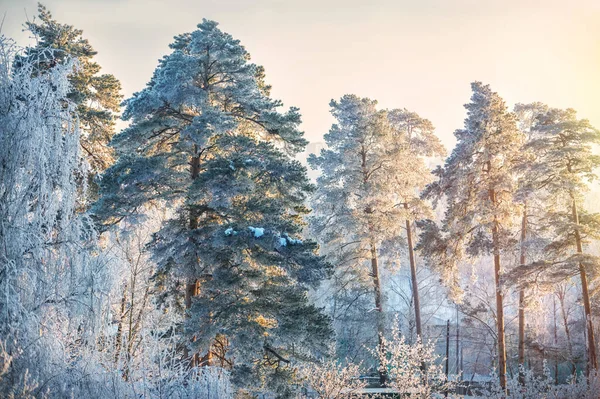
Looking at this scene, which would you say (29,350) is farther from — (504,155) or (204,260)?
(504,155)

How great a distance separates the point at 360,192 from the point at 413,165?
8.78 feet

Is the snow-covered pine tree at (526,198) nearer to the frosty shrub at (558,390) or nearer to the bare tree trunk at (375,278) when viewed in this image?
the frosty shrub at (558,390)

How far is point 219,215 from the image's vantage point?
10.8 m

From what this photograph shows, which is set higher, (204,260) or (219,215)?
(219,215)

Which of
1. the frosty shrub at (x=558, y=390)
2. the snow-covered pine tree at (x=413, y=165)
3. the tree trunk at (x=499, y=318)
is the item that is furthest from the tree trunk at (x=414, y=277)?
the frosty shrub at (x=558, y=390)

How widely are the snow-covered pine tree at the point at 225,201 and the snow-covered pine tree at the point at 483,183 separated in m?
6.96

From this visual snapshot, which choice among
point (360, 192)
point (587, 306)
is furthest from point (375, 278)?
point (587, 306)

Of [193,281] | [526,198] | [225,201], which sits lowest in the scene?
[193,281]

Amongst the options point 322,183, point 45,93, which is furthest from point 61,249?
point 322,183

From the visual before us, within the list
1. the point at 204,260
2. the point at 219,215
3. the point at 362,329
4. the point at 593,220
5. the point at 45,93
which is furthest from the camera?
the point at 362,329

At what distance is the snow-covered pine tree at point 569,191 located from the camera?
12.5 m

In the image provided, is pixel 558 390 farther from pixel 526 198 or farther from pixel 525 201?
pixel 525 201

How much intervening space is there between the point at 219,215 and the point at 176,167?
1.99m

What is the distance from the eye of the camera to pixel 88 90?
14078 millimetres
